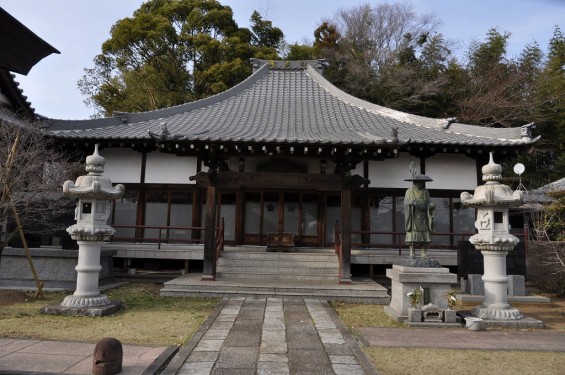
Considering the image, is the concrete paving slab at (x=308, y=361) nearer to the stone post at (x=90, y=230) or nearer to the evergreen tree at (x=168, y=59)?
the stone post at (x=90, y=230)

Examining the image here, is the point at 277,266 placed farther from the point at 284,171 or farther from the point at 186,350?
the point at 186,350

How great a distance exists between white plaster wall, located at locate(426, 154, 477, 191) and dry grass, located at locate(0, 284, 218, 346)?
8.56 meters

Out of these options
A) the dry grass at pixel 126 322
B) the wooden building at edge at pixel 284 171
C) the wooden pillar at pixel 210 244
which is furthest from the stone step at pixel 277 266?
the dry grass at pixel 126 322

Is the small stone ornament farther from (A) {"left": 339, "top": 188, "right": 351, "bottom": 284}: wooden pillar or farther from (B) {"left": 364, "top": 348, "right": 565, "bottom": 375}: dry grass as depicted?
(A) {"left": 339, "top": 188, "right": 351, "bottom": 284}: wooden pillar

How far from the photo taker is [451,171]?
1425cm

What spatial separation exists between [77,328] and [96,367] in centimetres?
288

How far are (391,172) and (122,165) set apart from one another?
9.33m

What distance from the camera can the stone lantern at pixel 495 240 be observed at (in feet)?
26.4

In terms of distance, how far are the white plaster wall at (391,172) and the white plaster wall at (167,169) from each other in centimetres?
623

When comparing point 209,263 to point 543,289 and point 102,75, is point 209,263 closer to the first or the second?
point 543,289

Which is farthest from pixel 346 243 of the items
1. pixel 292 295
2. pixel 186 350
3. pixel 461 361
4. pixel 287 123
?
pixel 186 350

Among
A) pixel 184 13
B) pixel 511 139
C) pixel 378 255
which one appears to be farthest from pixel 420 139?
pixel 184 13

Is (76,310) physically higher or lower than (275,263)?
lower

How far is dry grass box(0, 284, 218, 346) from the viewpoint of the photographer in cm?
657
